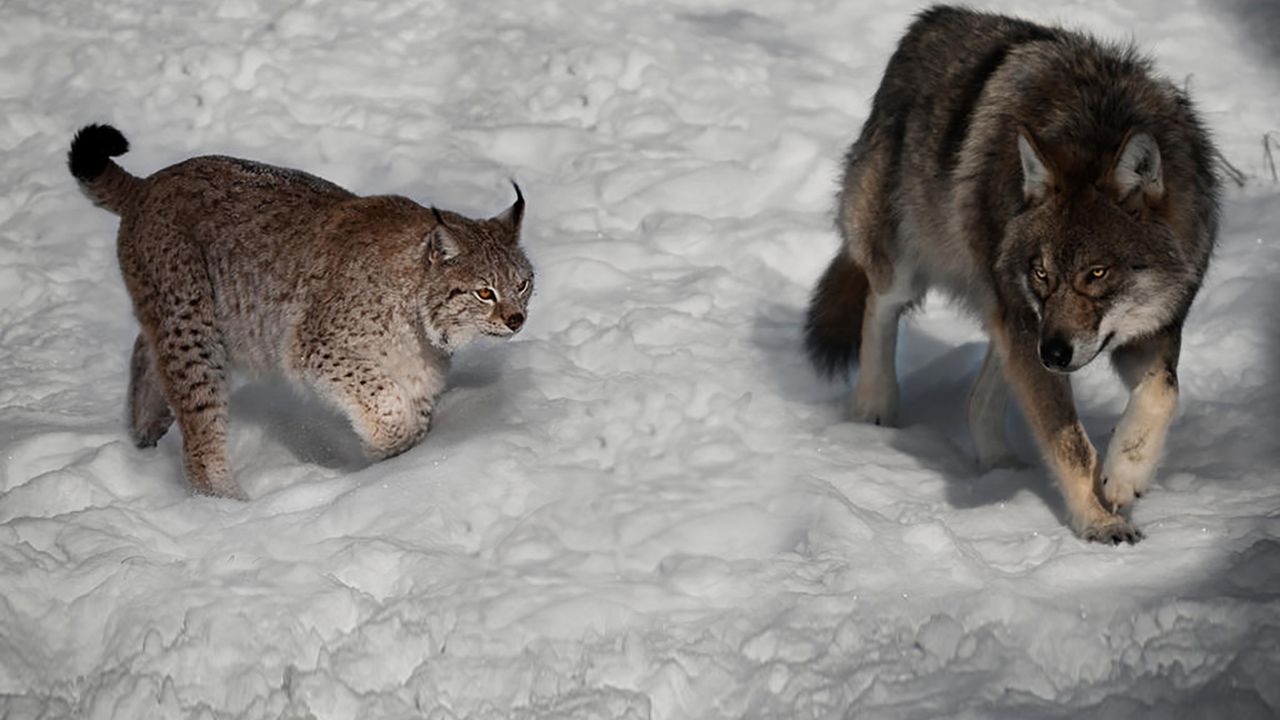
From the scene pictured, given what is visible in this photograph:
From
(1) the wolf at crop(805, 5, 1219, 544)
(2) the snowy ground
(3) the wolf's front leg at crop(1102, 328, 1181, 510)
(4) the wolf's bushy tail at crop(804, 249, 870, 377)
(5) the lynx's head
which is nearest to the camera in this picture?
(2) the snowy ground

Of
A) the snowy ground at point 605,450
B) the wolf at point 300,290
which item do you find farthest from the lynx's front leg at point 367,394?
the snowy ground at point 605,450

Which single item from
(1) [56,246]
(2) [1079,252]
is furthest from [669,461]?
(1) [56,246]

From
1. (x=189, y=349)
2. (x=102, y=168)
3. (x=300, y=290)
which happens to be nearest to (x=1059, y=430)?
(x=300, y=290)

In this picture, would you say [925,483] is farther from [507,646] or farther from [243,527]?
[243,527]

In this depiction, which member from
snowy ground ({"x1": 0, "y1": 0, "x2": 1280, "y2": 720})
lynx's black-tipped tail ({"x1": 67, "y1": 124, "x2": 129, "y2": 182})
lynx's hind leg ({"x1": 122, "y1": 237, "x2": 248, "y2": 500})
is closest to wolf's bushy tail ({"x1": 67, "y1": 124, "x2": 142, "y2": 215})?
lynx's black-tipped tail ({"x1": 67, "y1": 124, "x2": 129, "y2": 182})

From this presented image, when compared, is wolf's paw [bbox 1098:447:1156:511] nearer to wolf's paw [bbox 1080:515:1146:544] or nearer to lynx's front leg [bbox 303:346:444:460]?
wolf's paw [bbox 1080:515:1146:544]

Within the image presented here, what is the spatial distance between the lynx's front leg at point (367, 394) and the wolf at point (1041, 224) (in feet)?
6.64

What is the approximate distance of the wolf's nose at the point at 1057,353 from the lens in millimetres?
5078

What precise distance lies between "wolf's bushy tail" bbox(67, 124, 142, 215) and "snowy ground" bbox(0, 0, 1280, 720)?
98 centimetres

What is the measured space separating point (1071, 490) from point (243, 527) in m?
3.02

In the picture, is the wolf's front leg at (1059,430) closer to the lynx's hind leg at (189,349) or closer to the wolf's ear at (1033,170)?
the wolf's ear at (1033,170)

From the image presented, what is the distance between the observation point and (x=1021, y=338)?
5.64 metres

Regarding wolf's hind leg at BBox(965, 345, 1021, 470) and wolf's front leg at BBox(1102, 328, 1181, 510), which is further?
wolf's hind leg at BBox(965, 345, 1021, 470)

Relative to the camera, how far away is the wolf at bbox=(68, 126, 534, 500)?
20.1 feet
